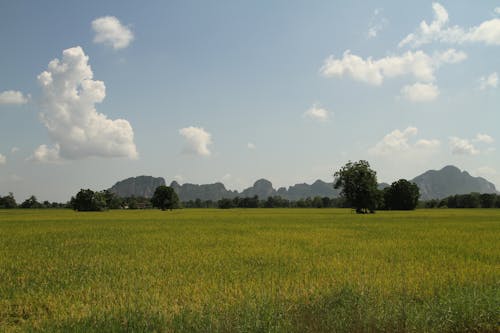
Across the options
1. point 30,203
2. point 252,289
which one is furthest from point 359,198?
point 30,203

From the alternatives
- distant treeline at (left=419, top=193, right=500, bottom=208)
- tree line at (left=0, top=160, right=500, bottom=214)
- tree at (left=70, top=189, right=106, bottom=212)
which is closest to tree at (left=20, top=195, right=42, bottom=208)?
tree line at (left=0, top=160, right=500, bottom=214)

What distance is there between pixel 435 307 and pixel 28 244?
2472cm

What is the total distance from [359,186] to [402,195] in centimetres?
4425

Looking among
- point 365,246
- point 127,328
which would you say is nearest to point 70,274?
point 127,328

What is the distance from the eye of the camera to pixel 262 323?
23.0 ft

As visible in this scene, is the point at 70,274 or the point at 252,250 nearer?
the point at 70,274

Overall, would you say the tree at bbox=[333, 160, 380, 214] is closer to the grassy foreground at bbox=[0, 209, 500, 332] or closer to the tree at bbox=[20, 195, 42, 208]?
the grassy foreground at bbox=[0, 209, 500, 332]

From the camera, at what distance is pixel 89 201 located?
13262 cm

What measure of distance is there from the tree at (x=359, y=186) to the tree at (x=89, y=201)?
9277 centimetres

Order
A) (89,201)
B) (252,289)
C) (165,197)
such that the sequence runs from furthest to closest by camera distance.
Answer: (165,197) < (89,201) < (252,289)

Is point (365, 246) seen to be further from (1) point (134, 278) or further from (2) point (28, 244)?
(2) point (28, 244)

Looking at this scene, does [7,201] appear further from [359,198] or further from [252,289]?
[252,289]

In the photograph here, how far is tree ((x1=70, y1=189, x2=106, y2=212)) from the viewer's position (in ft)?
434

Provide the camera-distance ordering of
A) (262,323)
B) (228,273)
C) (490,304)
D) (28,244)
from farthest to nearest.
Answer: (28,244), (228,273), (490,304), (262,323)
